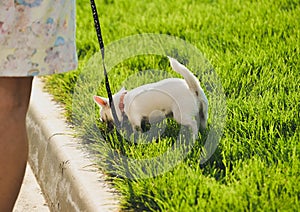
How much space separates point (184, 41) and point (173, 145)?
4.82 feet

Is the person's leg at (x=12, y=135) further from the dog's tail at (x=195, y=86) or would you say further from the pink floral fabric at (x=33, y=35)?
the dog's tail at (x=195, y=86)

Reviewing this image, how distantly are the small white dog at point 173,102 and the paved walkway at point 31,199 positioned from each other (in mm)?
603

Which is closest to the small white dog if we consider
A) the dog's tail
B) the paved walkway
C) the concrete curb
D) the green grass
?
the dog's tail

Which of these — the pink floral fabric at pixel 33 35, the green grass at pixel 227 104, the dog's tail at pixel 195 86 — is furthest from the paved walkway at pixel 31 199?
the pink floral fabric at pixel 33 35

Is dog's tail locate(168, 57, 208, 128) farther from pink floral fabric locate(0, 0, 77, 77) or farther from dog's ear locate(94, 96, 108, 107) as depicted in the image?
pink floral fabric locate(0, 0, 77, 77)

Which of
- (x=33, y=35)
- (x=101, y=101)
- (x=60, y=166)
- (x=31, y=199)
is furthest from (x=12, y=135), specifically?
(x=31, y=199)

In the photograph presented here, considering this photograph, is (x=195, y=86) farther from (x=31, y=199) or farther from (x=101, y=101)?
(x=31, y=199)

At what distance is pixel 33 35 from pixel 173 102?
852 mm

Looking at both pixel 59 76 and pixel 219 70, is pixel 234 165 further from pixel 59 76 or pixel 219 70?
pixel 59 76

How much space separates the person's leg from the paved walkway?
622mm

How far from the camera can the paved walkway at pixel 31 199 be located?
3201mm

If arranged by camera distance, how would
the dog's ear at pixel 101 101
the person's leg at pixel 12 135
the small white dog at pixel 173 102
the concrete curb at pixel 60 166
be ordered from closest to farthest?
1. the person's leg at pixel 12 135
2. the concrete curb at pixel 60 166
3. the small white dog at pixel 173 102
4. the dog's ear at pixel 101 101

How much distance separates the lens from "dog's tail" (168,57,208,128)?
2986 millimetres

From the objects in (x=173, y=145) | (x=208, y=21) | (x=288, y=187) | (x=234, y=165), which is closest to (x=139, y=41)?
(x=208, y=21)
